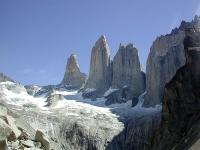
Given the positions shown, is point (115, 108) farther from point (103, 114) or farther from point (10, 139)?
point (10, 139)

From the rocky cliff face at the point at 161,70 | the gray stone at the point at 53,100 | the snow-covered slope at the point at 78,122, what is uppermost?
the rocky cliff face at the point at 161,70

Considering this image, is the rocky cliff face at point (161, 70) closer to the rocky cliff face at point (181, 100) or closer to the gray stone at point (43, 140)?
the rocky cliff face at point (181, 100)

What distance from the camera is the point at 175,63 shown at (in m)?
A: 192

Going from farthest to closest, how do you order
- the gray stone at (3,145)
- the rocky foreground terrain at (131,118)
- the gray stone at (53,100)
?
the gray stone at (53,100), the rocky foreground terrain at (131,118), the gray stone at (3,145)

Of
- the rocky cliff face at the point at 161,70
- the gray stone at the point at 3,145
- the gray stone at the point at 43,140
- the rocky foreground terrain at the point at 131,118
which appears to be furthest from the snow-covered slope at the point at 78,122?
the gray stone at the point at 3,145

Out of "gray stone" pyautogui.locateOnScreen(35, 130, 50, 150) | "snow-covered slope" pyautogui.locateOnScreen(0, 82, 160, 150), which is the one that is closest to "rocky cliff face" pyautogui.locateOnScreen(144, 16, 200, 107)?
"snow-covered slope" pyautogui.locateOnScreen(0, 82, 160, 150)

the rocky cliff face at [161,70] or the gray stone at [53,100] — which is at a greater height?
the rocky cliff face at [161,70]

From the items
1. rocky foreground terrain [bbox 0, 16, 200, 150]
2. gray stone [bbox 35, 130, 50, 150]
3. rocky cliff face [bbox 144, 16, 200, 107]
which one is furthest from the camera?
rocky cliff face [bbox 144, 16, 200, 107]

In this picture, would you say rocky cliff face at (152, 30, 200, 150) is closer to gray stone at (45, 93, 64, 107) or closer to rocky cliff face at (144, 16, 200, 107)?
gray stone at (45, 93, 64, 107)

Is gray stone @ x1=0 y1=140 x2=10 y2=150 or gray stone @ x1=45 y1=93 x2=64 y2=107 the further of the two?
gray stone @ x1=45 y1=93 x2=64 y2=107

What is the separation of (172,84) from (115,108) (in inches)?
4719

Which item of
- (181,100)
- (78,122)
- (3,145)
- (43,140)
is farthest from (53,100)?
(3,145)

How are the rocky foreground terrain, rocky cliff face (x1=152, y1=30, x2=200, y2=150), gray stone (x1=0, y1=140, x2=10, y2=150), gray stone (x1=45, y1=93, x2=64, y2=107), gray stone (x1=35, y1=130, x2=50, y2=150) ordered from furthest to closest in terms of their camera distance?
1. gray stone (x1=45, y1=93, x2=64, y2=107)
2. rocky cliff face (x1=152, y1=30, x2=200, y2=150)
3. the rocky foreground terrain
4. gray stone (x1=35, y1=130, x2=50, y2=150)
5. gray stone (x1=0, y1=140, x2=10, y2=150)

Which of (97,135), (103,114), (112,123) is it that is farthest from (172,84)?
(103,114)
